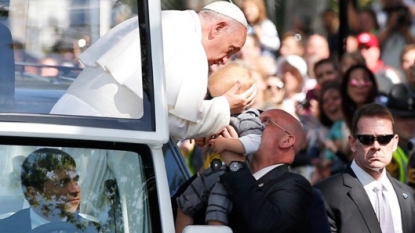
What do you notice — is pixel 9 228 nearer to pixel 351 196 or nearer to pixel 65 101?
pixel 65 101

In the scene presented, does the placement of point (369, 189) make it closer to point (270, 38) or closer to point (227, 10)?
point (227, 10)

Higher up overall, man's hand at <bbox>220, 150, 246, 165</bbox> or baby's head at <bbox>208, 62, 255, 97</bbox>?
baby's head at <bbox>208, 62, 255, 97</bbox>

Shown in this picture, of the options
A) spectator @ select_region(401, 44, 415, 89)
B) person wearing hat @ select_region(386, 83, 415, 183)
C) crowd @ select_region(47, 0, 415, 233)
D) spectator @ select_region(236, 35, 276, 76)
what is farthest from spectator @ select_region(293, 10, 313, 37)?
crowd @ select_region(47, 0, 415, 233)

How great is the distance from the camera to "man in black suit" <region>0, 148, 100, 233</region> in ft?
11.7

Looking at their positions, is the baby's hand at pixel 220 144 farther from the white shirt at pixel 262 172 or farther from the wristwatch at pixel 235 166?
the white shirt at pixel 262 172

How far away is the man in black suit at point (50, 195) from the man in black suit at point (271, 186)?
93 centimetres

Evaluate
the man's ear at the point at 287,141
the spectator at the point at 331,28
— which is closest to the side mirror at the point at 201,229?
the man's ear at the point at 287,141

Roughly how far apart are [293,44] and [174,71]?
5.16 m

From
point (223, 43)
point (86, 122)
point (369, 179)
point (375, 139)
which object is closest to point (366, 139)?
point (375, 139)

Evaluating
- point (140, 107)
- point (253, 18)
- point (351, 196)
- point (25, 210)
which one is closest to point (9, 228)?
point (25, 210)

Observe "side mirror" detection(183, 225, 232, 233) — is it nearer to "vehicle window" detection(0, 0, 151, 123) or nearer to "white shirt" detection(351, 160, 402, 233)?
"vehicle window" detection(0, 0, 151, 123)

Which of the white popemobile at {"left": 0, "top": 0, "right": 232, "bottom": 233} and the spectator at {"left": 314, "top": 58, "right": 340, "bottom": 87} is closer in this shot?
the white popemobile at {"left": 0, "top": 0, "right": 232, "bottom": 233}

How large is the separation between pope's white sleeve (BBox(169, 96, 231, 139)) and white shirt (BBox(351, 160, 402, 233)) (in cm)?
162

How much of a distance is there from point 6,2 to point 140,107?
632 mm
